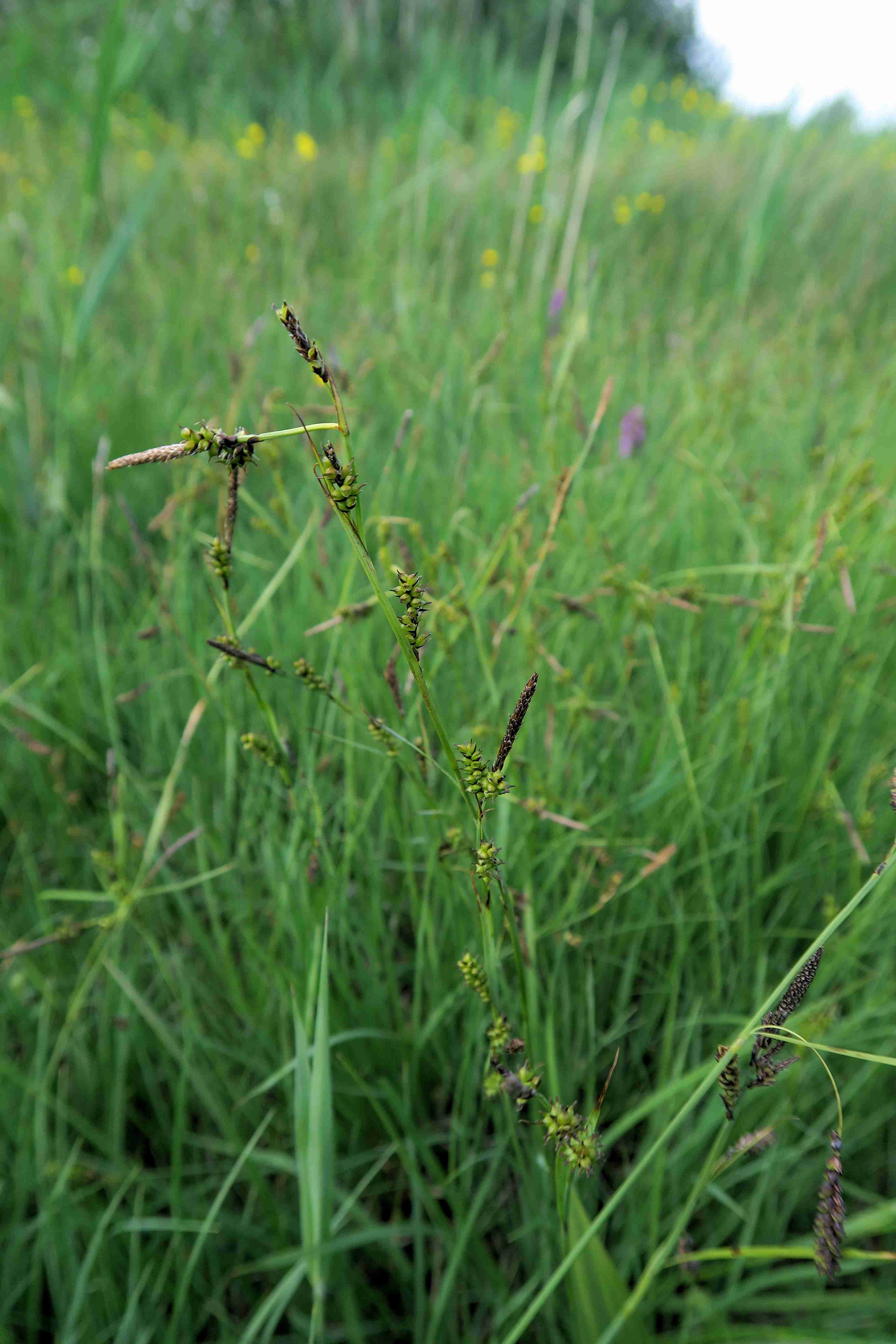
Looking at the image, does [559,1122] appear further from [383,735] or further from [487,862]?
[383,735]

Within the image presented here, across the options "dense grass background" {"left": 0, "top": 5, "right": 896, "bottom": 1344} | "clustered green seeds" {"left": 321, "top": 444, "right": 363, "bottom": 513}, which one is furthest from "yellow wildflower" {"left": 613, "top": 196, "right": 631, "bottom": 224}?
"clustered green seeds" {"left": 321, "top": 444, "right": 363, "bottom": 513}

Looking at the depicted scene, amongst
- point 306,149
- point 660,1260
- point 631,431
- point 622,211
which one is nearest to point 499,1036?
point 660,1260

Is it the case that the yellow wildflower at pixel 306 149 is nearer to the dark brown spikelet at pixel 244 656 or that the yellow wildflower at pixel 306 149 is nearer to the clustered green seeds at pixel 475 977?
the dark brown spikelet at pixel 244 656

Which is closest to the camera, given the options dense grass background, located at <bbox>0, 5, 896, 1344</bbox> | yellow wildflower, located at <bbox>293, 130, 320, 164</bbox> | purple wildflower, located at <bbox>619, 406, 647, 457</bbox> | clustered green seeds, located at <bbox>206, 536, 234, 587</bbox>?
clustered green seeds, located at <bbox>206, 536, 234, 587</bbox>

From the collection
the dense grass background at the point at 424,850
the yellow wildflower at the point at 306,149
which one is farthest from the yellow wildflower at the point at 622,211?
the dense grass background at the point at 424,850

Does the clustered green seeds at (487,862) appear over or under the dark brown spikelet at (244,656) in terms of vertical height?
under

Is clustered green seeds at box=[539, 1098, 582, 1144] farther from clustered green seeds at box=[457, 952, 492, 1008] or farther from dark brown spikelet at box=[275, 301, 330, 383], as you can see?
dark brown spikelet at box=[275, 301, 330, 383]
